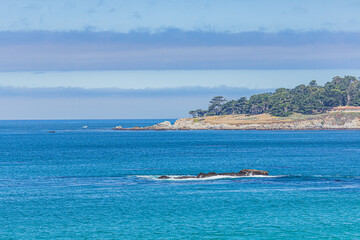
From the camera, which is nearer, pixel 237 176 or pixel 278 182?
pixel 278 182

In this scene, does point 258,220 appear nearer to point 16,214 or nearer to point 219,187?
point 219,187

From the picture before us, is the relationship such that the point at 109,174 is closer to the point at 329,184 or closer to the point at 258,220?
the point at 329,184

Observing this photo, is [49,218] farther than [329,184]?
No

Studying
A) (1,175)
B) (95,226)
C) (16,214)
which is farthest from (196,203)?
(1,175)

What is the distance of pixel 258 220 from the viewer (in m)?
44.8

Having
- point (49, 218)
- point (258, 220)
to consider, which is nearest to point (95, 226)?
point (49, 218)

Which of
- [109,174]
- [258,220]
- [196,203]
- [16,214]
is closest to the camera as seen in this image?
[258,220]

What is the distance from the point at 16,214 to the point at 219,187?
24.1m

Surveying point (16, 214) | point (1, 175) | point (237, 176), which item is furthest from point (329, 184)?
point (1, 175)

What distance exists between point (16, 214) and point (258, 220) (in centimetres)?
2209

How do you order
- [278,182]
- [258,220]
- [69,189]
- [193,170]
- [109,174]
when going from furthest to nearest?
[193,170]
[109,174]
[278,182]
[69,189]
[258,220]

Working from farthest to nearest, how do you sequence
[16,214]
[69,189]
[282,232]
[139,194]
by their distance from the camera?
[69,189], [139,194], [16,214], [282,232]

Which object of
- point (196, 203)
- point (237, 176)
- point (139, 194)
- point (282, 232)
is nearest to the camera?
point (282, 232)

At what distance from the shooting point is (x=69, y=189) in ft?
201
